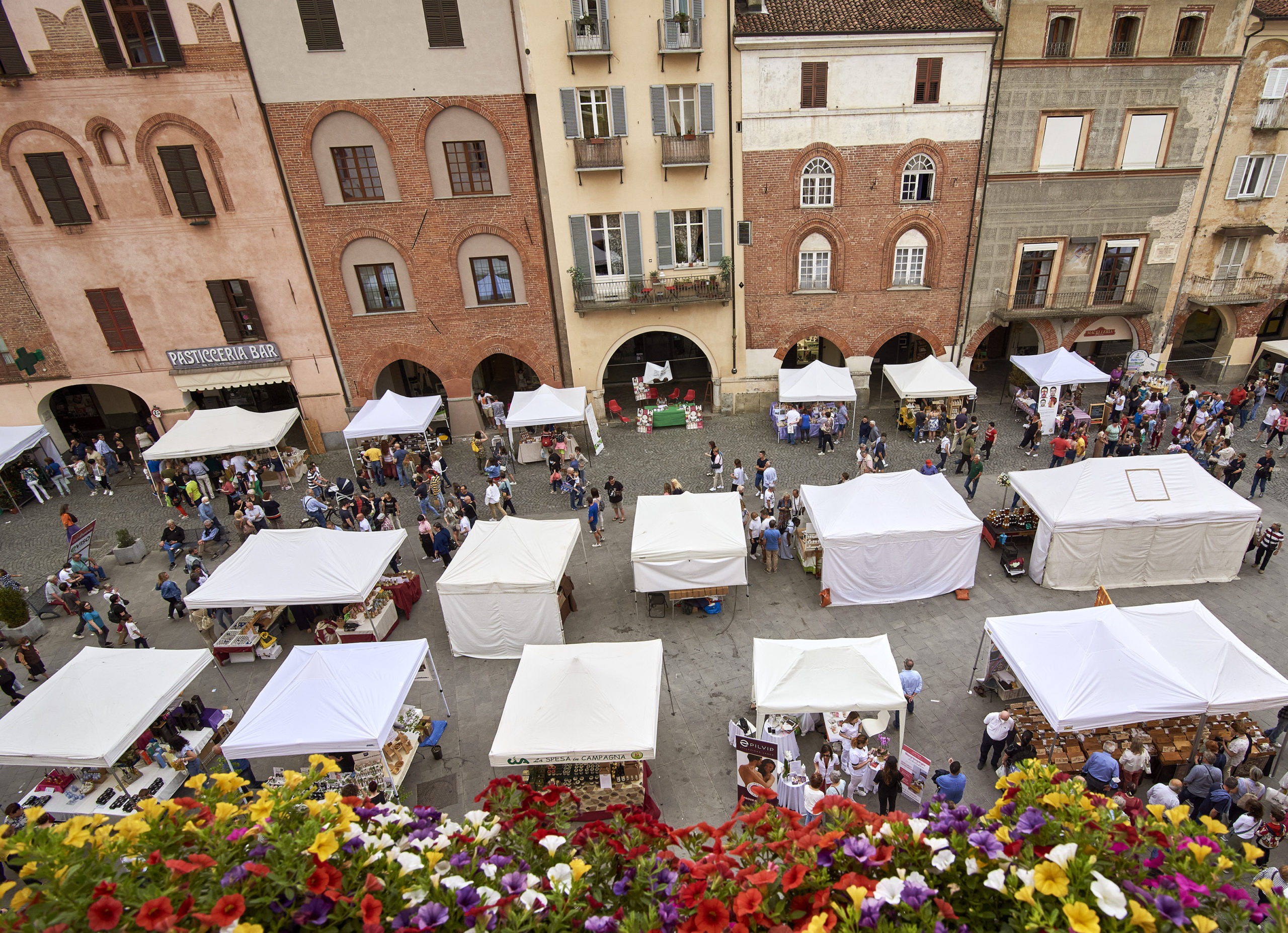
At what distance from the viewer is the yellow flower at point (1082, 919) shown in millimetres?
2895

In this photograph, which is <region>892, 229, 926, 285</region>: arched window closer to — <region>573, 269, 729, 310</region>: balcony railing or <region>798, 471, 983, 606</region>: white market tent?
<region>573, 269, 729, 310</region>: balcony railing

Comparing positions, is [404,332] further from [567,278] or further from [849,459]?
[849,459]

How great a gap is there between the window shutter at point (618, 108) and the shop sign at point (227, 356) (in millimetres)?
13741

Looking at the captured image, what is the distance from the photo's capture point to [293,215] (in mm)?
20953

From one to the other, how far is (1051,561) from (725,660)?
7.46m

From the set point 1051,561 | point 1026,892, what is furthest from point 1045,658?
point 1026,892

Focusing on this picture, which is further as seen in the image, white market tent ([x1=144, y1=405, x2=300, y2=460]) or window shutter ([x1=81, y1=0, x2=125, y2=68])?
→ white market tent ([x1=144, y1=405, x2=300, y2=460])

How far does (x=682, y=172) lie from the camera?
2159cm

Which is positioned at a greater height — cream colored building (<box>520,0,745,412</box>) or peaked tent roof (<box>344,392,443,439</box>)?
cream colored building (<box>520,0,745,412</box>)

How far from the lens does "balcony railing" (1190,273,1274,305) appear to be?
77.1 feet

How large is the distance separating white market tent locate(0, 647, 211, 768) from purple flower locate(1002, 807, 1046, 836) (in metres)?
11.8

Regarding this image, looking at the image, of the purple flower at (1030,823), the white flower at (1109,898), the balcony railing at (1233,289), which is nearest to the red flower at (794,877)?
the purple flower at (1030,823)

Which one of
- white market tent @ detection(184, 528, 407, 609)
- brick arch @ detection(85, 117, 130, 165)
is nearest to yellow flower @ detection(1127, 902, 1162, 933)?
white market tent @ detection(184, 528, 407, 609)

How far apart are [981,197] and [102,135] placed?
92.0ft
